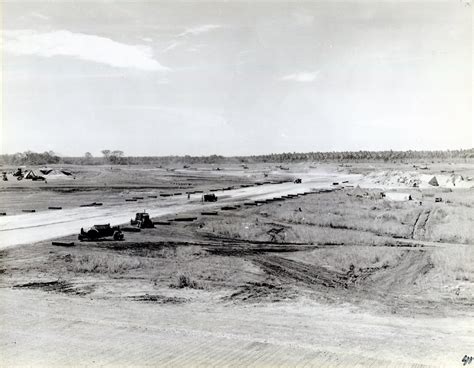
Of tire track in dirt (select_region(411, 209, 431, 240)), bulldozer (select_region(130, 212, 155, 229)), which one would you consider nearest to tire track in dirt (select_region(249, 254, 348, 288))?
tire track in dirt (select_region(411, 209, 431, 240))

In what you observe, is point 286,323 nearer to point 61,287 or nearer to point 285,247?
point 61,287

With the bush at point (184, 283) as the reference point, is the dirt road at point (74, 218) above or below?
above

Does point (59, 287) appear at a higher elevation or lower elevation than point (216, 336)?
higher

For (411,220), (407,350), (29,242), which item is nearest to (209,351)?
(407,350)

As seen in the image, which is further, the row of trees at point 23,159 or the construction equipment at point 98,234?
the row of trees at point 23,159

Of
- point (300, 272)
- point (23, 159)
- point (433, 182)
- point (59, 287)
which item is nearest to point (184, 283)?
point (59, 287)

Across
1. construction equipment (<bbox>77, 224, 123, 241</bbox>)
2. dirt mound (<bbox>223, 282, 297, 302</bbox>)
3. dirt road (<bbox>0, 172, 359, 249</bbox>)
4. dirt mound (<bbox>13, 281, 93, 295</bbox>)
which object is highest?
construction equipment (<bbox>77, 224, 123, 241</bbox>)

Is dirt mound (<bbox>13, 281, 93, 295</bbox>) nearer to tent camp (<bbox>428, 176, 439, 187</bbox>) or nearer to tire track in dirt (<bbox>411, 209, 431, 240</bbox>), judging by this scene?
tire track in dirt (<bbox>411, 209, 431, 240</bbox>)

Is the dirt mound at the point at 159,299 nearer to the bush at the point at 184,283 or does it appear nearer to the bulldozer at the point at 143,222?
the bush at the point at 184,283

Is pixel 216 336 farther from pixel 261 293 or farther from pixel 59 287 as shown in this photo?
pixel 59 287

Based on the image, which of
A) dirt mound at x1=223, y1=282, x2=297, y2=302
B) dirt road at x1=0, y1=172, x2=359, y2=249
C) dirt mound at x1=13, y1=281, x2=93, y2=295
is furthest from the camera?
dirt road at x1=0, y1=172, x2=359, y2=249

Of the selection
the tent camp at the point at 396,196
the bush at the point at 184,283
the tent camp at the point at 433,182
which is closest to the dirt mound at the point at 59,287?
the bush at the point at 184,283
